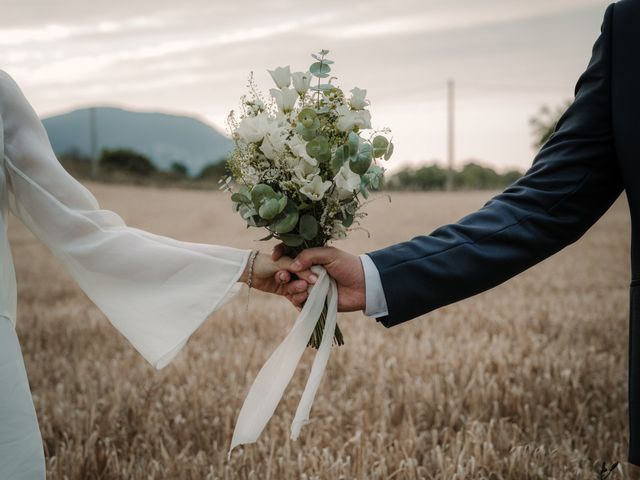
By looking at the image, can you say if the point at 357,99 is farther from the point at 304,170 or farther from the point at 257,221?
the point at 257,221

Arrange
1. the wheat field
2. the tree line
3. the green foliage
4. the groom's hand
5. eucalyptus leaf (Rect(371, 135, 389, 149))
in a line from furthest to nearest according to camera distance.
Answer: the green foliage, the tree line, the wheat field, the groom's hand, eucalyptus leaf (Rect(371, 135, 389, 149))

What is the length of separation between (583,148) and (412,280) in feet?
2.74

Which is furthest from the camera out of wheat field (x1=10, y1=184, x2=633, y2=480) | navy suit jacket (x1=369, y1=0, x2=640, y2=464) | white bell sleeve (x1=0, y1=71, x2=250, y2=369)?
wheat field (x1=10, y1=184, x2=633, y2=480)

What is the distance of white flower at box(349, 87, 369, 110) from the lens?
2.66 meters

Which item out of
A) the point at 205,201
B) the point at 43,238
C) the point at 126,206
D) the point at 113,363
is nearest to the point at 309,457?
the point at 43,238

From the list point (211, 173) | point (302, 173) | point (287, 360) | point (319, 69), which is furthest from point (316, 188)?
point (211, 173)

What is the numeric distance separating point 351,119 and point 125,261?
3.54 ft

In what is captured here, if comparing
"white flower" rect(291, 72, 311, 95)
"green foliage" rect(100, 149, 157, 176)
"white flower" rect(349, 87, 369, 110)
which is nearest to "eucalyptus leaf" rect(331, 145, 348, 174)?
"white flower" rect(349, 87, 369, 110)

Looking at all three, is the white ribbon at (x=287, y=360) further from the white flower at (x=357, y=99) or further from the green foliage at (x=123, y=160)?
the green foliage at (x=123, y=160)

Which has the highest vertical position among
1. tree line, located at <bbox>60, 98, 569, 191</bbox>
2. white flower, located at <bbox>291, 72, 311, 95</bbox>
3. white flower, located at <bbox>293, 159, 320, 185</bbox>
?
white flower, located at <bbox>291, 72, 311, 95</bbox>

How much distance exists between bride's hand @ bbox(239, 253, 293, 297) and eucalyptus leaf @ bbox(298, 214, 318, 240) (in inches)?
10.0

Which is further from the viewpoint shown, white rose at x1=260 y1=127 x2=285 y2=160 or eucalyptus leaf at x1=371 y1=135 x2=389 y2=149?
eucalyptus leaf at x1=371 y1=135 x2=389 y2=149

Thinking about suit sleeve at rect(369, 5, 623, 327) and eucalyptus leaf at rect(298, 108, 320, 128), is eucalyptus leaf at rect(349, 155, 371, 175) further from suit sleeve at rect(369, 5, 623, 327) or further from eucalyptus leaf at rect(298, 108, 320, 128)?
suit sleeve at rect(369, 5, 623, 327)

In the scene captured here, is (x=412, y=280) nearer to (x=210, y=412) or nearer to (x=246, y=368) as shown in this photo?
(x=210, y=412)
